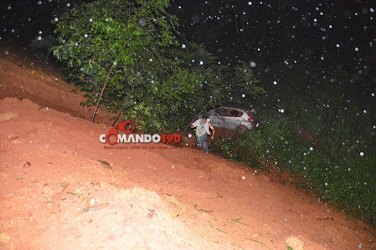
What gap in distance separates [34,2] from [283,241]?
20615 millimetres

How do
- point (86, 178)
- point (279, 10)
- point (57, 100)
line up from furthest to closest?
point (279, 10) → point (57, 100) → point (86, 178)

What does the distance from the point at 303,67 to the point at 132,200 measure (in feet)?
71.9

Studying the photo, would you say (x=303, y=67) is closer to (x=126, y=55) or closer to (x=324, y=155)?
(x=324, y=155)

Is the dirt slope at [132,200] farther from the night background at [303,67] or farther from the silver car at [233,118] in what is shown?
the silver car at [233,118]

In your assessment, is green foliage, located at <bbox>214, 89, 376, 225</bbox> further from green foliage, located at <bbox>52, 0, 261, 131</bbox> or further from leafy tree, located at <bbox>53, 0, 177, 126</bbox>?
leafy tree, located at <bbox>53, 0, 177, 126</bbox>

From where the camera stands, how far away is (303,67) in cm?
2367

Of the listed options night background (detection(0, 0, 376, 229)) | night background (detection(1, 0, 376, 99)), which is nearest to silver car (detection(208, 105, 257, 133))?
night background (detection(0, 0, 376, 229))

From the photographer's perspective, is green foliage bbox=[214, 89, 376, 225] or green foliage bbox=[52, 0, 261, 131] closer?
green foliage bbox=[52, 0, 261, 131]

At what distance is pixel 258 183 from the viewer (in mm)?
9039

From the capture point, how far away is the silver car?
45.0 ft

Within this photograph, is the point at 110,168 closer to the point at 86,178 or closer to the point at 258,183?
the point at 86,178

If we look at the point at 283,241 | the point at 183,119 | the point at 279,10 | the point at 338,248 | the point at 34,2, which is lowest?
the point at 338,248

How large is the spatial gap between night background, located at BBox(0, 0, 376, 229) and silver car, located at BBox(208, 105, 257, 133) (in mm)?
817

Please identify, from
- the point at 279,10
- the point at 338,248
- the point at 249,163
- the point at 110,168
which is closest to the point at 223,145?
the point at 249,163
